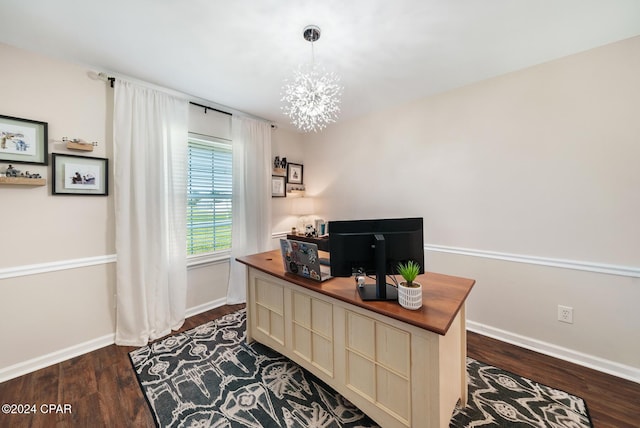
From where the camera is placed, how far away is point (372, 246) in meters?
1.42

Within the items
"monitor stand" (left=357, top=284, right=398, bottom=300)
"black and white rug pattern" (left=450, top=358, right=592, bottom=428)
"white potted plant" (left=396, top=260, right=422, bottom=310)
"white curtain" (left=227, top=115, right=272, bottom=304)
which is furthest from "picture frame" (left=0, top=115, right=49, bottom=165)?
"black and white rug pattern" (left=450, top=358, right=592, bottom=428)

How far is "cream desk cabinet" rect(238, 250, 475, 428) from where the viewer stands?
1.13 m

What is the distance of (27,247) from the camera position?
6.22ft

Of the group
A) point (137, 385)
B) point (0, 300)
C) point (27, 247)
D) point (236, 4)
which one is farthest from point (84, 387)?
point (236, 4)

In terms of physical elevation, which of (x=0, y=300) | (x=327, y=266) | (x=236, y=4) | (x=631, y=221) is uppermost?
(x=236, y=4)

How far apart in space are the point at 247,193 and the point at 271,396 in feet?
7.58

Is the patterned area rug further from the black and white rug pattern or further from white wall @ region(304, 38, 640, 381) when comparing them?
white wall @ region(304, 38, 640, 381)

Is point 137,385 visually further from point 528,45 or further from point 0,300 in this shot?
point 528,45

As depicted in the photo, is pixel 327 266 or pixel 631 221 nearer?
pixel 631 221

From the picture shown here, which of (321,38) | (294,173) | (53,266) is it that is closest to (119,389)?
(53,266)

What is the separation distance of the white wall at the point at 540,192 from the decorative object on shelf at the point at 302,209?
1.41 m

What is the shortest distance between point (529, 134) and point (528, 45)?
714 mm

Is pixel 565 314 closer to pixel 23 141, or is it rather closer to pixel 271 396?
pixel 271 396

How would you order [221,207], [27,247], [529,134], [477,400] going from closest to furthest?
[477,400], [27,247], [529,134], [221,207]
